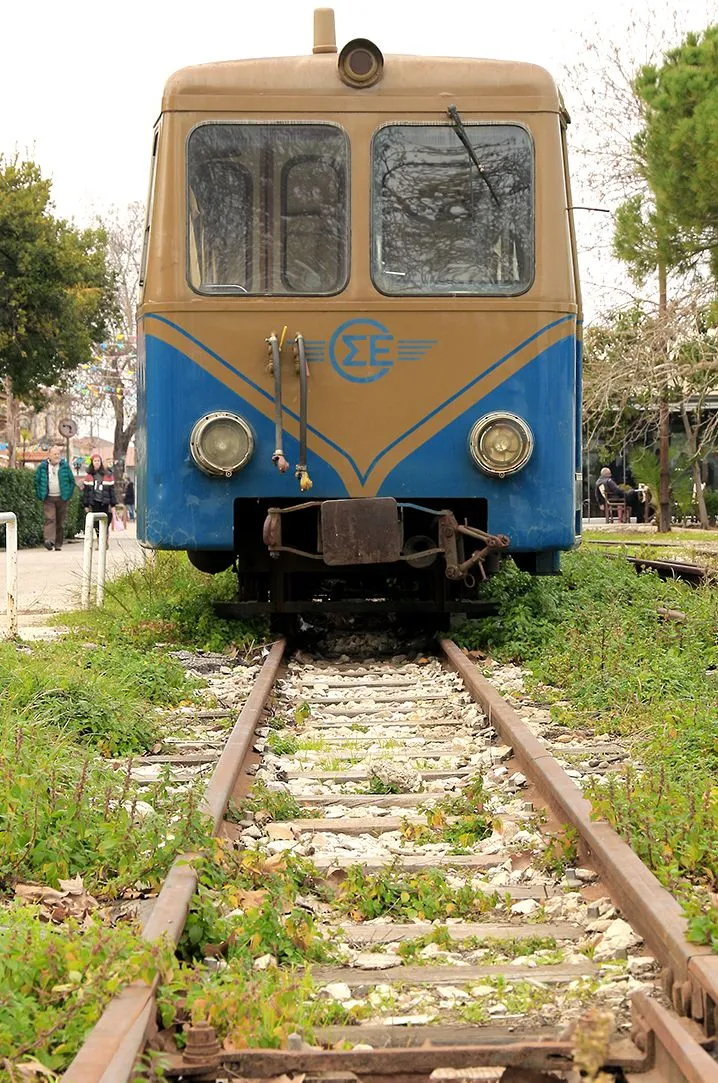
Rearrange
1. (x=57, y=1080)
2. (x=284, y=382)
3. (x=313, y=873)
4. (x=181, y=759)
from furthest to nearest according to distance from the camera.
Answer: (x=284, y=382), (x=181, y=759), (x=313, y=873), (x=57, y=1080)

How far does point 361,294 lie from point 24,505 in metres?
19.5

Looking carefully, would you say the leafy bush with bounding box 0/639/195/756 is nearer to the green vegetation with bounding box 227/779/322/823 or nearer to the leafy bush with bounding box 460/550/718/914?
the green vegetation with bounding box 227/779/322/823

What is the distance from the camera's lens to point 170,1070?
277 cm

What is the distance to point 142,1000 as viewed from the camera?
114 inches

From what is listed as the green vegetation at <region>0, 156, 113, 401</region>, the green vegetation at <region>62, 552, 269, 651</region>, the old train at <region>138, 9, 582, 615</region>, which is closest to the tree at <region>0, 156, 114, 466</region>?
the green vegetation at <region>0, 156, 113, 401</region>

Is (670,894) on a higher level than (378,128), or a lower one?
lower

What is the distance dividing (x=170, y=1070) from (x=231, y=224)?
613 cm

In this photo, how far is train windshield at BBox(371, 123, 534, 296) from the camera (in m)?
8.19

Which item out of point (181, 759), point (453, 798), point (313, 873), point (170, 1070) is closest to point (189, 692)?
point (181, 759)

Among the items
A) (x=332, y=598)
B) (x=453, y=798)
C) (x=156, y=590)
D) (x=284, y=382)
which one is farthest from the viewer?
(x=156, y=590)

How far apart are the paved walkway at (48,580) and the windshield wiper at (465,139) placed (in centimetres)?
462

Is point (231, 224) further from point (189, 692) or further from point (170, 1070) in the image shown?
point (170, 1070)

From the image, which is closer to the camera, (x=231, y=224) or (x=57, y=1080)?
(x=57, y=1080)

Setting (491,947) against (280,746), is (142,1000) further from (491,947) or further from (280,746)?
(280,746)
